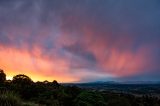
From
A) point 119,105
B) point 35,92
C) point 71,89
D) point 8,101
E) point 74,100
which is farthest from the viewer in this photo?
point 119,105

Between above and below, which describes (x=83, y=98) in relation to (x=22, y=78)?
below

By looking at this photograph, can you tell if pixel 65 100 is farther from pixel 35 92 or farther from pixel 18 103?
pixel 18 103

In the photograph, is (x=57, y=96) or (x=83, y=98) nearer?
(x=83, y=98)

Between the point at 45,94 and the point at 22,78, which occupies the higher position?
the point at 22,78

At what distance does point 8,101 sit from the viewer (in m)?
13.0

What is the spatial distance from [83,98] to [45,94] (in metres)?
3.50

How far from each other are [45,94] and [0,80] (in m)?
11.4

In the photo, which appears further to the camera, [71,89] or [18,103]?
[71,89]

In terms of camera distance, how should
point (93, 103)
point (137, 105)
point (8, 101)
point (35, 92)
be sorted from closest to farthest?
point (8, 101), point (93, 103), point (35, 92), point (137, 105)

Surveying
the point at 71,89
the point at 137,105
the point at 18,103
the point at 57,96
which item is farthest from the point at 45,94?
the point at 137,105

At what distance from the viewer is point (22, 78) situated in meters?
39.0

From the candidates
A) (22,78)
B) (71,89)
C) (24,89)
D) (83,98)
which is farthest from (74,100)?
(22,78)

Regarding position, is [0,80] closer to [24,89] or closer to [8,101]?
[24,89]

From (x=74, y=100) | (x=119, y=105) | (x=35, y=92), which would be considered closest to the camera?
(x=74, y=100)
